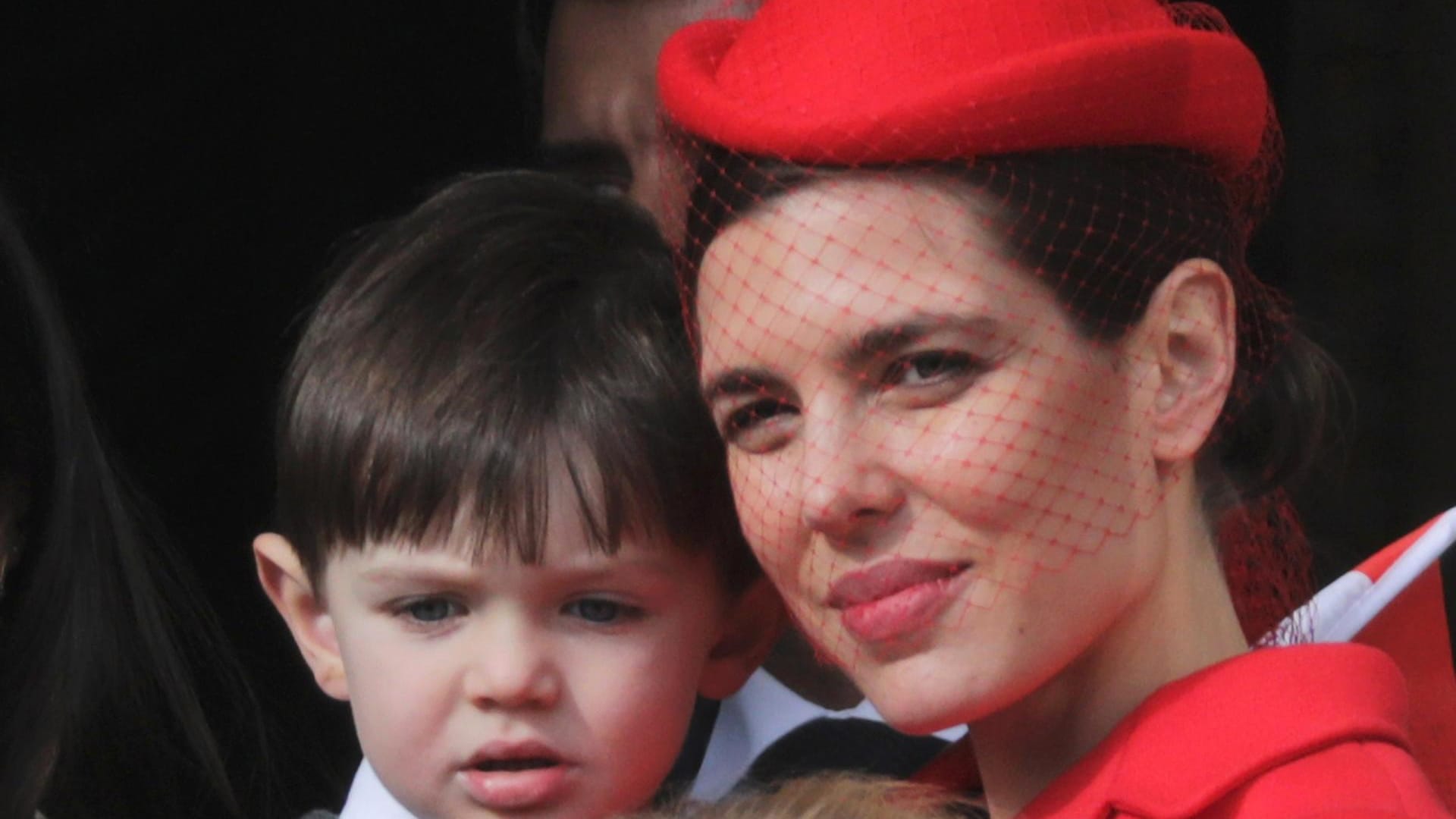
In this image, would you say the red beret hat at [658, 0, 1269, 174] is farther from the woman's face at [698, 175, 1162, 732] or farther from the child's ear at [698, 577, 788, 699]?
the child's ear at [698, 577, 788, 699]

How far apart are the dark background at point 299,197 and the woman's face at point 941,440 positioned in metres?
1.37

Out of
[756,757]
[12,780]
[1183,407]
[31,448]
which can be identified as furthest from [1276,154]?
[12,780]

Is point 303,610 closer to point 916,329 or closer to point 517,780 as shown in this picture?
point 517,780

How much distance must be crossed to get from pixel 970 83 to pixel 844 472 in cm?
34

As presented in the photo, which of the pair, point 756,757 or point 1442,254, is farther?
point 1442,254

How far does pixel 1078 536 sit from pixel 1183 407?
16 centimetres

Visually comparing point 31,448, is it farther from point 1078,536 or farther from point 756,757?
point 1078,536

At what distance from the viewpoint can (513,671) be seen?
219 cm

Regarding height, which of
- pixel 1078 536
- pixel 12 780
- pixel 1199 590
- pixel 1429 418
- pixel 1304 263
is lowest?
pixel 1429 418

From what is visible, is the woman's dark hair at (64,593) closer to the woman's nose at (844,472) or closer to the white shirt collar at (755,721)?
the white shirt collar at (755,721)

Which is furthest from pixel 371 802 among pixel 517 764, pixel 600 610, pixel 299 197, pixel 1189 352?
pixel 299 197

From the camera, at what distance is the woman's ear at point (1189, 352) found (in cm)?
200

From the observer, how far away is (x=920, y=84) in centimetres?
191

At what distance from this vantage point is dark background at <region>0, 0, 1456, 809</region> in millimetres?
3316
